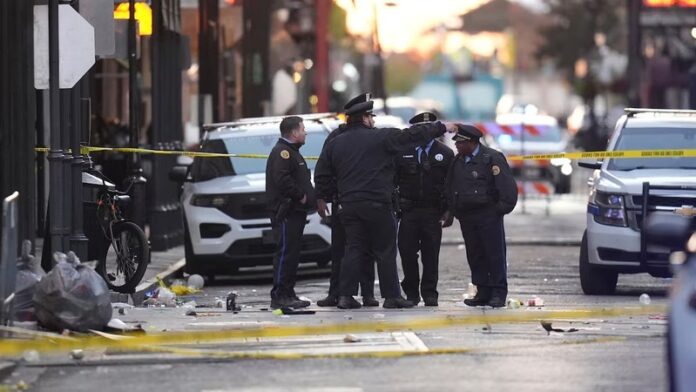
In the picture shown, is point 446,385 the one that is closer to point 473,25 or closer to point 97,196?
point 97,196

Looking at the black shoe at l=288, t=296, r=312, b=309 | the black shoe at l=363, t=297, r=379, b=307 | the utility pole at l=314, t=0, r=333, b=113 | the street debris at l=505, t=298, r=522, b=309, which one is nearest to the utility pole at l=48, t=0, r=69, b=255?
the black shoe at l=288, t=296, r=312, b=309

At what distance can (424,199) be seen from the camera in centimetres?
1650

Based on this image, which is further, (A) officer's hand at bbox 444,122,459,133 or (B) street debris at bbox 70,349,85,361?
(A) officer's hand at bbox 444,122,459,133

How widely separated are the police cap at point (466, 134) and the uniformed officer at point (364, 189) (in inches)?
13.8

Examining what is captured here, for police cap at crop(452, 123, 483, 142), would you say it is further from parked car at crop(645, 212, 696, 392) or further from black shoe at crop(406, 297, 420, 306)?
parked car at crop(645, 212, 696, 392)

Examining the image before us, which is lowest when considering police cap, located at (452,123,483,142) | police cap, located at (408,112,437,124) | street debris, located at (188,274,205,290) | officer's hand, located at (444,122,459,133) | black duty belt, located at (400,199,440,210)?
street debris, located at (188,274,205,290)

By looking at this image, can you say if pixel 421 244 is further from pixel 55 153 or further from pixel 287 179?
pixel 55 153

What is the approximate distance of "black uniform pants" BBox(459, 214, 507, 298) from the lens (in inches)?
648

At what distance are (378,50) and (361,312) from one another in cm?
4210

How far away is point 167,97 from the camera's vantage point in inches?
1003

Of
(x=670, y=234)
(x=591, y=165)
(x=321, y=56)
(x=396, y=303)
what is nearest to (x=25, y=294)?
(x=396, y=303)

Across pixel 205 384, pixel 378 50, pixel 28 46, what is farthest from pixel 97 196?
pixel 378 50

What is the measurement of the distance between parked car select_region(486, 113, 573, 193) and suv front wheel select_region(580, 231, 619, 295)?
16805 millimetres

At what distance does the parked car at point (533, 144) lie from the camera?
36.7 m
